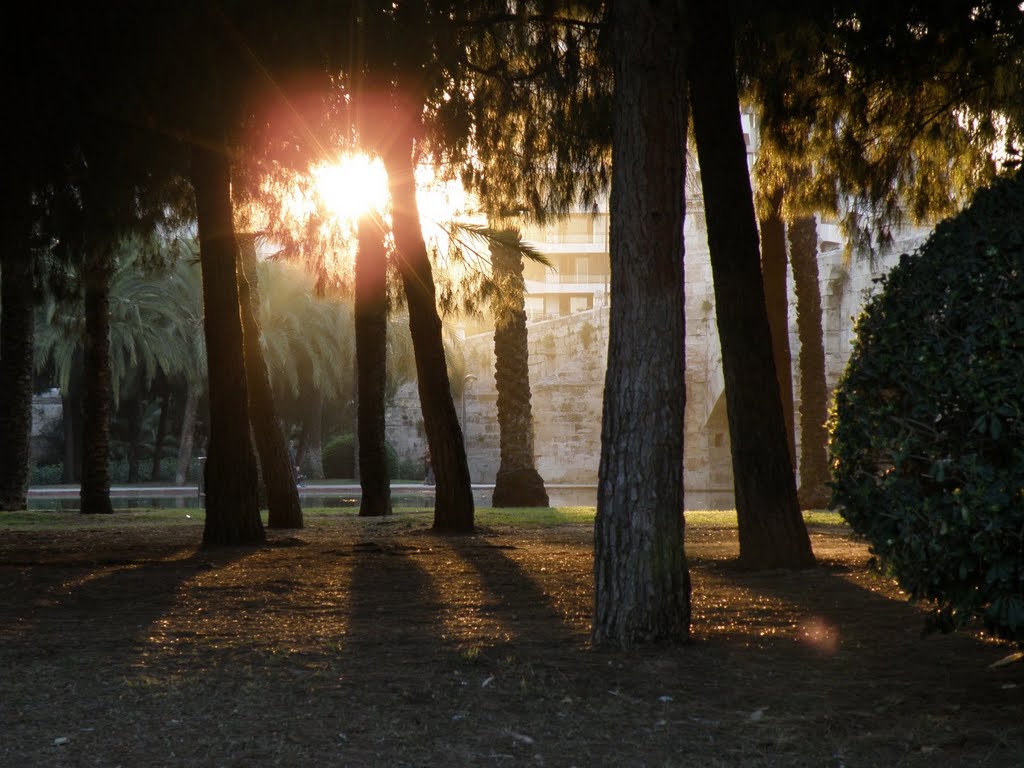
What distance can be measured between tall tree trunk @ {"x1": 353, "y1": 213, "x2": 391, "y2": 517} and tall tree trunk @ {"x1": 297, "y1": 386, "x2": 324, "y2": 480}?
78.8 feet

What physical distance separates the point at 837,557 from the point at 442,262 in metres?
5.79

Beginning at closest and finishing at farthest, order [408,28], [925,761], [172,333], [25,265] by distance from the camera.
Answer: [925,761] < [408,28] < [25,265] < [172,333]

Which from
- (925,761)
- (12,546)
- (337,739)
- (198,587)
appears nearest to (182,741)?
(337,739)

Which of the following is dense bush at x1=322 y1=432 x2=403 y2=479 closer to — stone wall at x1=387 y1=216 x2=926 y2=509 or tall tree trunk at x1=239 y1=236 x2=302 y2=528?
stone wall at x1=387 y1=216 x2=926 y2=509

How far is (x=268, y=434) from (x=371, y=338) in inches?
60.3

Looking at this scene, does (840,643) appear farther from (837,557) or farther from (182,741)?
(837,557)

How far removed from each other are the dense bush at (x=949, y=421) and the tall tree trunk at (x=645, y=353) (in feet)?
3.66

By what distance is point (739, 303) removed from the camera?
7922mm

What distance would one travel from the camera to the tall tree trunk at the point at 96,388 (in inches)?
607

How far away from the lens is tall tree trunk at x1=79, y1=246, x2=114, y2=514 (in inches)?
607

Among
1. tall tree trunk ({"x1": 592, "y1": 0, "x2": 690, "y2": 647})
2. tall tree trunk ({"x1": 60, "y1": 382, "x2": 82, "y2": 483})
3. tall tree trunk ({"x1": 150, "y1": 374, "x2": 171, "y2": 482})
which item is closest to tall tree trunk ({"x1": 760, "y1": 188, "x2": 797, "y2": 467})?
tall tree trunk ({"x1": 592, "y1": 0, "x2": 690, "y2": 647})

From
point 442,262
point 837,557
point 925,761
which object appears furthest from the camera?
point 442,262

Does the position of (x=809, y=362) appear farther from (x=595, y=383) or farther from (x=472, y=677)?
(x=595, y=383)

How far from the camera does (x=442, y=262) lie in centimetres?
1322
